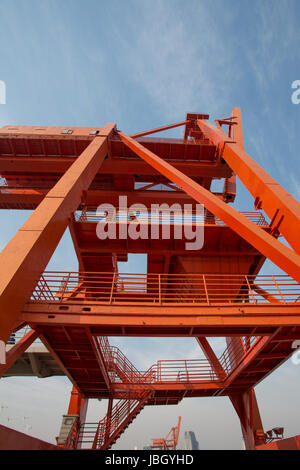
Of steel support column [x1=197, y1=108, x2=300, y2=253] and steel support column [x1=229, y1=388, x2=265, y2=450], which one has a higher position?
steel support column [x1=197, y1=108, x2=300, y2=253]

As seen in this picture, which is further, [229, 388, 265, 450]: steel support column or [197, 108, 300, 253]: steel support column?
[229, 388, 265, 450]: steel support column

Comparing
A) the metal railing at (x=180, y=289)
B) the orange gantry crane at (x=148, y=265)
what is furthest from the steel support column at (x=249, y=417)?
the metal railing at (x=180, y=289)

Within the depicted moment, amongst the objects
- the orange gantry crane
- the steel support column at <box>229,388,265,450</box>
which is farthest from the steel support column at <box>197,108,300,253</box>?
the steel support column at <box>229,388,265,450</box>

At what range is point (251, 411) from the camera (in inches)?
489

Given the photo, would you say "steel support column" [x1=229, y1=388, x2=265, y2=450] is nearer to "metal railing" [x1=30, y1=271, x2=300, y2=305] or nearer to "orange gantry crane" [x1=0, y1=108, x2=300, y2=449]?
"orange gantry crane" [x1=0, y1=108, x2=300, y2=449]

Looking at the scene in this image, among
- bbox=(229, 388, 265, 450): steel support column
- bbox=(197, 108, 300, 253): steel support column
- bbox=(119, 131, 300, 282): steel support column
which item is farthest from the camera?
bbox=(229, 388, 265, 450): steel support column

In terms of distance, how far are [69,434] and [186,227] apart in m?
9.96

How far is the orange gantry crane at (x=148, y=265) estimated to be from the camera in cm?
670

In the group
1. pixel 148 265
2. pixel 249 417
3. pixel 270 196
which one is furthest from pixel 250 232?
pixel 249 417

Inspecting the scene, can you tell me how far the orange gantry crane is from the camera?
6.70 meters

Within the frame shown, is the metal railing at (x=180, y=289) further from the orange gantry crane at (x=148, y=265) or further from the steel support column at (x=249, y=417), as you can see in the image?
the steel support column at (x=249, y=417)

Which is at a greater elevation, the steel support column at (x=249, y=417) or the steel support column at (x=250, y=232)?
the steel support column at (x=250, y=232)
